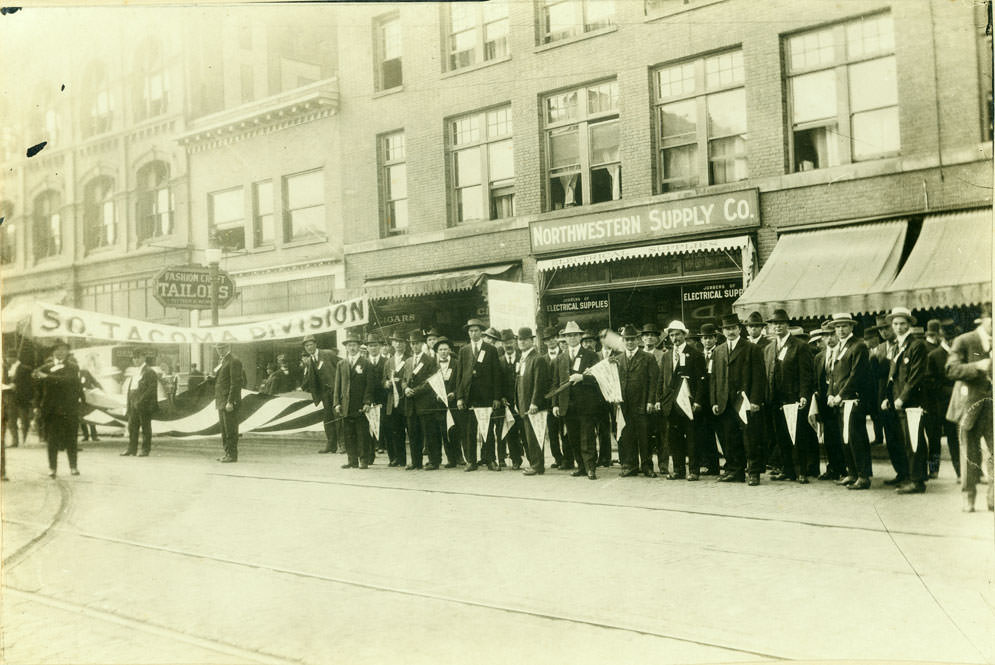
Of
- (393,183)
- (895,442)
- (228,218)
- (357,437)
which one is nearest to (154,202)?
(228,218)

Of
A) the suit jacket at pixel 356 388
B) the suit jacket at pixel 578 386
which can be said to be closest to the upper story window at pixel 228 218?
the suit jacket at pixel 356 388

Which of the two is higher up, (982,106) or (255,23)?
(255,23)

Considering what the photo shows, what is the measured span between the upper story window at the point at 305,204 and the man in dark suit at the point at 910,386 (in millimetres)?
4581

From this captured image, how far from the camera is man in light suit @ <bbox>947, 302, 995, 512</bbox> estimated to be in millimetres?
4547

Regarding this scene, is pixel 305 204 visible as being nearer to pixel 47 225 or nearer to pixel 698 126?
pixel 47 225

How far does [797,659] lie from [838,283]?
3480 millimetres

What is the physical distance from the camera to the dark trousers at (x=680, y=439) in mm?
8055

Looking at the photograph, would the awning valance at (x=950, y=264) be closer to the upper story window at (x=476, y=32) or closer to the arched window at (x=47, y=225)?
the upper story window at (x=476, y=32)

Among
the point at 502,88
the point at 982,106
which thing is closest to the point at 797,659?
the point at 982,106

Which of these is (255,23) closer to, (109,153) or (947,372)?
(109,153)

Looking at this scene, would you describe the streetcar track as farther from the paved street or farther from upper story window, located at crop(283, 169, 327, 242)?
upper story window, located at crop(283, 169, 327, 242)

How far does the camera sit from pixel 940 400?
522 cm

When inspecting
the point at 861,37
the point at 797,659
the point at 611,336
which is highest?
the point at 861,37

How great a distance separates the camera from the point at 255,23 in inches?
212
